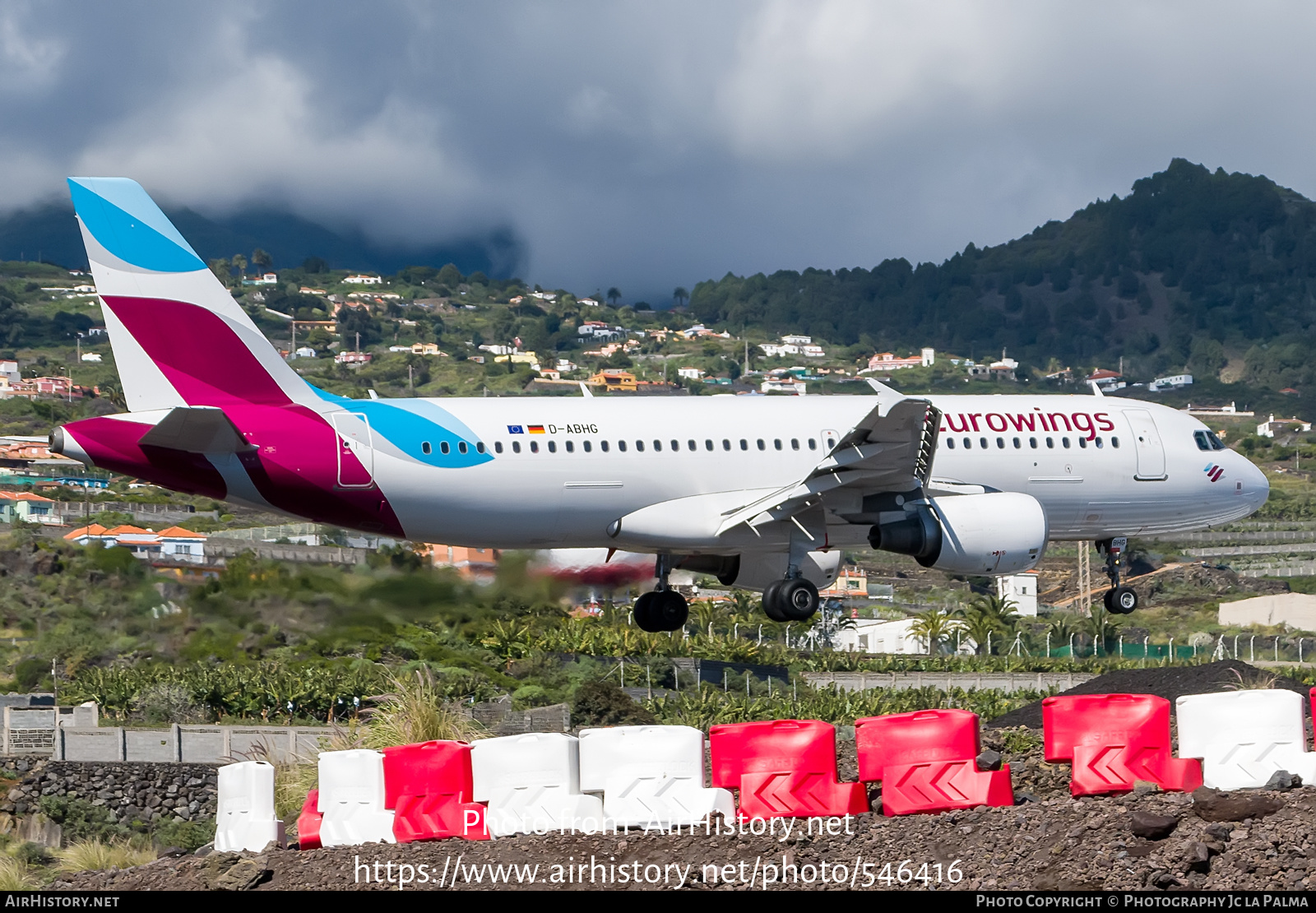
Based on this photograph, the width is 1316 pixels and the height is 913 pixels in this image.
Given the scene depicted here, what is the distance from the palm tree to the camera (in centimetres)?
7512

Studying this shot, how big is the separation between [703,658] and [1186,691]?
973 inches

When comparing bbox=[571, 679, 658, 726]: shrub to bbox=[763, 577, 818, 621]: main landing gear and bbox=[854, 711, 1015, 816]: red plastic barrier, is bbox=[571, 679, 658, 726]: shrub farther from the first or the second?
bbox=[854, 711, 1015, 816]: red plastic barrier

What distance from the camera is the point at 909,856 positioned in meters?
15.7

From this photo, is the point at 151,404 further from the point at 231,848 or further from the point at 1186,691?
the point at 1186,691

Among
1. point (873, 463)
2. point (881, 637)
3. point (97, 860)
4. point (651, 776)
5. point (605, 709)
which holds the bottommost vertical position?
point (881, 637)

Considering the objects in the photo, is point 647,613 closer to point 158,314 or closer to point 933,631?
point 158,314

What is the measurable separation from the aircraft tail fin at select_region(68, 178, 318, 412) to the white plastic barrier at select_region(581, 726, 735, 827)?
12696 mm

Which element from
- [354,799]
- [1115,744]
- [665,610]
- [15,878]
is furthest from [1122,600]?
[15,878]

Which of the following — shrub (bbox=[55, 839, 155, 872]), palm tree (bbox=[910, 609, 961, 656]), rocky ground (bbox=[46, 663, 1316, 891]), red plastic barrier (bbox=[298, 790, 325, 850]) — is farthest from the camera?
palm tree (bbox=[910, 609, 961, 656])

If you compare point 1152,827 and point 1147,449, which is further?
point 1147,449

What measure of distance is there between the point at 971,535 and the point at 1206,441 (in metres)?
7.99

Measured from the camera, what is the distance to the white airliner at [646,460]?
28031 millimetres

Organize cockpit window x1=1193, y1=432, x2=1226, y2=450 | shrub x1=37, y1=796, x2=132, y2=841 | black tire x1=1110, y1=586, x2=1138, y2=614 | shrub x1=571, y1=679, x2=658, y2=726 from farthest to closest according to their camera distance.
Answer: shrub x1=571, y1=679, x2=658, y2=726, shrub x1=37, y1=796, x2=132, y2=841, cockpit window x1=1193, y1=432, x2=1226, y2=450, black tire x1=1110, y1=586, x2=1138, y2=614

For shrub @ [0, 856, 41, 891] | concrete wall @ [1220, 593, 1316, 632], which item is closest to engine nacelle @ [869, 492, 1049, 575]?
shrub @ [0, 856, 41, 891]
